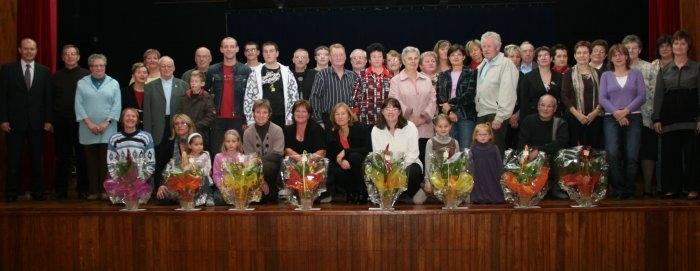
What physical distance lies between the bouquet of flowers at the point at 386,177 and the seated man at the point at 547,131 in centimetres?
145

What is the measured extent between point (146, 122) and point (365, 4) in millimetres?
5264

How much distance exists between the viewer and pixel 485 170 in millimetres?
5438

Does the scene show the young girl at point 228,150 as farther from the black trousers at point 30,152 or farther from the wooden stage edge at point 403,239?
the black trousers at point 30,152

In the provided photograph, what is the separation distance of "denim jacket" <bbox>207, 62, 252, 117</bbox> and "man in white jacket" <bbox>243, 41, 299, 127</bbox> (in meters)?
0.05

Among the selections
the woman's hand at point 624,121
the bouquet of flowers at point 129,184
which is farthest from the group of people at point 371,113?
the bouquet of flowers at point 129,184

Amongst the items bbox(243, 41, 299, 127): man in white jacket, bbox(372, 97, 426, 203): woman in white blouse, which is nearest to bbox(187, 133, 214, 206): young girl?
bbox(243, 41, 299, 127): man in white jacket

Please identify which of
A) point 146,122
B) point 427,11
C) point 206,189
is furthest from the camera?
point 427,11

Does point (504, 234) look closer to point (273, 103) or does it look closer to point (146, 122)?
point (273, 103)

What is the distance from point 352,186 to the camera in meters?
5.74

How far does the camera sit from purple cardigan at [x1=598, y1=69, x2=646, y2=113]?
19.3 feet

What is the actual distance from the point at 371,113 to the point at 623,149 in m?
1.99

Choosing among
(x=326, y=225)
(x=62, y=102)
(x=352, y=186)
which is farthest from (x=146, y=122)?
(x=326, y=225)

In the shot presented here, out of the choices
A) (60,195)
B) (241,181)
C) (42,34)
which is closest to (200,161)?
(241,181)

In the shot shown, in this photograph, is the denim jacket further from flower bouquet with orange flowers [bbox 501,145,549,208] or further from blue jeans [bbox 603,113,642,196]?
blue jeans [bbox 603,113,642,196]
